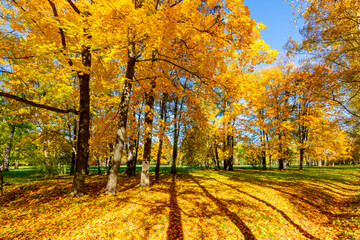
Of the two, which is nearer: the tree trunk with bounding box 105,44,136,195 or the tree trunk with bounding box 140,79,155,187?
the tree trunk with bounding box 105,44,136,195

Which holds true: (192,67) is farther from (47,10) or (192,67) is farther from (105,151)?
(105,151)

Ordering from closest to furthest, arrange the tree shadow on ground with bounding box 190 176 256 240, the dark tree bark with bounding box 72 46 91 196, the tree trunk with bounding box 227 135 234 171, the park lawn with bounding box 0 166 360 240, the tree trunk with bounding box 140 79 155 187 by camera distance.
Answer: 1. the park lawn with bounding box 0 166 360 240
2. the tree shadow on ground with bounding box 190 176 256 240
3. the dark tree bark with bounding box 72 46 91 196
4. the tree trunk with bounding box 140 79 155 187
5. the tree trunk with bounding box 227 135 234 171

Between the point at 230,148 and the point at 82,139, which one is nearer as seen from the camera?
the point at 82,139

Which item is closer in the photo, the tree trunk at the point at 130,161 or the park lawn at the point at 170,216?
the park lawn at the point at 170,216

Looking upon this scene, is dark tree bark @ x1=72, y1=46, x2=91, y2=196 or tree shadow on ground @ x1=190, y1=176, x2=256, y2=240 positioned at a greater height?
dark tree bark @ x1=72, y1=46, x2=91, y2=196

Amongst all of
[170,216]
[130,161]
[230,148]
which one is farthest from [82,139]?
[230,148]

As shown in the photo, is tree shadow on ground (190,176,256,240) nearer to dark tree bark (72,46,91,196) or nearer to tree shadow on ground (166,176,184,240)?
tree shadow on ground (166,176,184,240)

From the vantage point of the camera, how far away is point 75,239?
3.87 m

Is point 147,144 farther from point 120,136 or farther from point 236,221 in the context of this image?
point 236,221

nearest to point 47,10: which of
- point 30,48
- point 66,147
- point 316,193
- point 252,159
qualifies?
point 30,48

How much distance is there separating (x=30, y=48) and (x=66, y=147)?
1045 cm

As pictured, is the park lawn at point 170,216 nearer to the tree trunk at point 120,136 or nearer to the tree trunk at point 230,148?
the tree trunk at point 120,136

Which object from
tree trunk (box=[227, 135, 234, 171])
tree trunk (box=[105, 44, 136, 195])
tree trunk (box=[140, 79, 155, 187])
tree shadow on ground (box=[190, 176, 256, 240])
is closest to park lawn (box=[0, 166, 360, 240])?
tree shadow on ground (box=[190, 176, 256, 240])

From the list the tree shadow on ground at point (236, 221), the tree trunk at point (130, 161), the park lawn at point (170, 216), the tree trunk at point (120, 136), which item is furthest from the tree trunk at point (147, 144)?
the tree trunk at point (130, 161)
